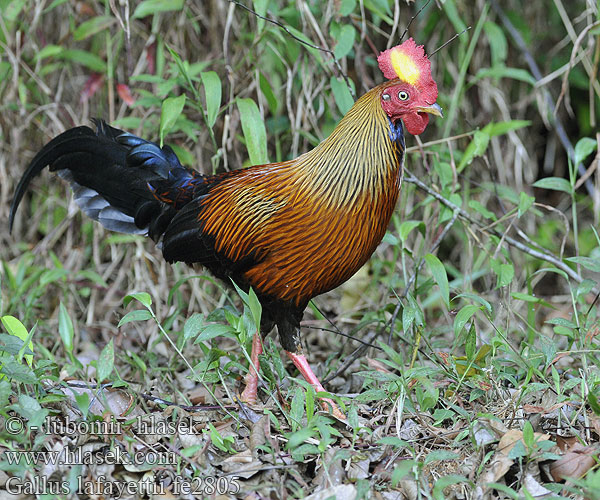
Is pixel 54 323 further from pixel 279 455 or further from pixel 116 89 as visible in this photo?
pixel 279 455

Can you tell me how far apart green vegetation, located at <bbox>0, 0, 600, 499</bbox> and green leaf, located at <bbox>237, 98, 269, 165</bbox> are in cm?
1

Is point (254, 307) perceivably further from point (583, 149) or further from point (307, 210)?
point (583, 149)

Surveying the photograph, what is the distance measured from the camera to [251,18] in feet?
14.3

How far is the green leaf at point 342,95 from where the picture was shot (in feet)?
12.1

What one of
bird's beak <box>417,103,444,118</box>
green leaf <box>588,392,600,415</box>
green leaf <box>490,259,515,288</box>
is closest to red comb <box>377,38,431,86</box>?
bird's beak <box>417,103,444,118</box>

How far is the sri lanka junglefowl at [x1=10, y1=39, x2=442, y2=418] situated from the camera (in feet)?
9.73

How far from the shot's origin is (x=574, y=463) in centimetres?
243

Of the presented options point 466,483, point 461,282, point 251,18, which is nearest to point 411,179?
point 461,282

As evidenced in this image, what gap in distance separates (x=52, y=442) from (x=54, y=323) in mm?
1856

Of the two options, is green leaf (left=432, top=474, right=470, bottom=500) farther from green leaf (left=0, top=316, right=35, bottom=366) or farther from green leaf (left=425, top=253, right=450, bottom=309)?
green leaf (left=0, top=316, right=35, bottom=366)

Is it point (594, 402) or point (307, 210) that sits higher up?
point (307, 210)

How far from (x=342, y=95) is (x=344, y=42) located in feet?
0.93

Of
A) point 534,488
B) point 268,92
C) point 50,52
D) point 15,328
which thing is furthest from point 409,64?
point 50,52

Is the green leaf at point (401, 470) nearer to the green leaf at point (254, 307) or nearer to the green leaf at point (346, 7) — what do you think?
the green leaf at point (254, 307)
